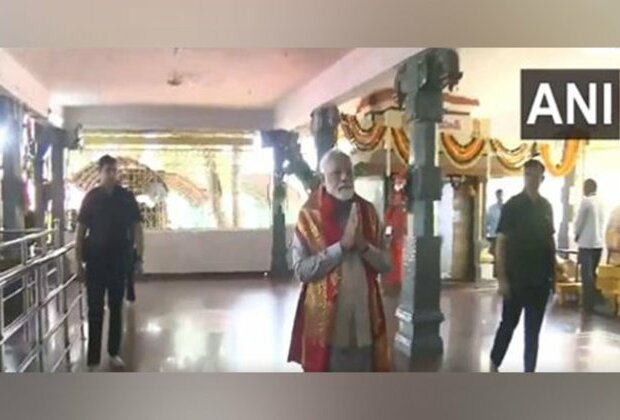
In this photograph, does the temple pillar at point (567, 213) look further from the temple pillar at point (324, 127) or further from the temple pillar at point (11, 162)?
the temple pillar at point (11, 162)

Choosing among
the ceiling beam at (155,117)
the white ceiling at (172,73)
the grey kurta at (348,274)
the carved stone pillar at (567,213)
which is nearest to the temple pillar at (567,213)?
the carved stone pillar at (567,213)

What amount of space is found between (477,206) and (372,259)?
1.00 feet

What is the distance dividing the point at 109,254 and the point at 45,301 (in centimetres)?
20

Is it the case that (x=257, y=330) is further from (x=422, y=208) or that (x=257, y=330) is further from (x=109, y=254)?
(x=422, y=208)

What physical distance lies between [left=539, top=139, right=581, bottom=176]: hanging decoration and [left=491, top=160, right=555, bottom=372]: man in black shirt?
0.07 feet

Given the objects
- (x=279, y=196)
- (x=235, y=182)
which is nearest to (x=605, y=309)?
(x=279, y=196)

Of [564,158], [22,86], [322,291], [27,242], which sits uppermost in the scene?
[22,86]

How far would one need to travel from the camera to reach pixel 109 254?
1.79 meters

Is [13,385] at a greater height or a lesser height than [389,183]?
lesser

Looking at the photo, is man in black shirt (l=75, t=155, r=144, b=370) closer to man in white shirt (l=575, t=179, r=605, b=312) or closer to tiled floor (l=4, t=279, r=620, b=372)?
tiled floor (l=4, t=279, r=620, b=372)

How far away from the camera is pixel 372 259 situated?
1791 millimetres
